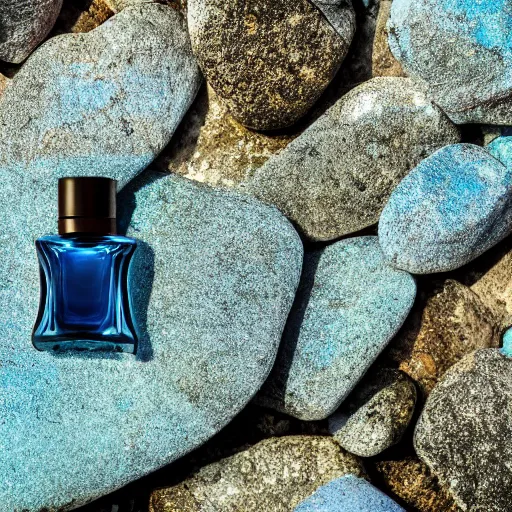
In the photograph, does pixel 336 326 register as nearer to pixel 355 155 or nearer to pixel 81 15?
pixel 355 155

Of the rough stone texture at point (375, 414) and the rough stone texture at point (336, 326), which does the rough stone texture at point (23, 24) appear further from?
the rough stone texture at point (375, 414)

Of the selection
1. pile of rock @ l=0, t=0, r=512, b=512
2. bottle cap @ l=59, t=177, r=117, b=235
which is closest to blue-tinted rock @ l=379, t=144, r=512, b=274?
pile of rock @ l=0, t=0, r=512, b=512

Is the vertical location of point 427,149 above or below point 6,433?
above

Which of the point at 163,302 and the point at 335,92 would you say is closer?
the point at 163,302

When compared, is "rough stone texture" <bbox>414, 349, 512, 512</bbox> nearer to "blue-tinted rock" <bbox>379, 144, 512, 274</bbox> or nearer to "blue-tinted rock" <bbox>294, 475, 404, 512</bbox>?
"blue-tinted rock" <bbox>294, 475, 404, 512</bbox>

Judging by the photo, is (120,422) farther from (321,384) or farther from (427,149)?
(427,149)

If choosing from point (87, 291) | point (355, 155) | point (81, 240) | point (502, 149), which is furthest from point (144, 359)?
point (502, 149)

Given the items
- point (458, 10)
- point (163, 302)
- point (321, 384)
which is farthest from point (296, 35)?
point (321, 384)
